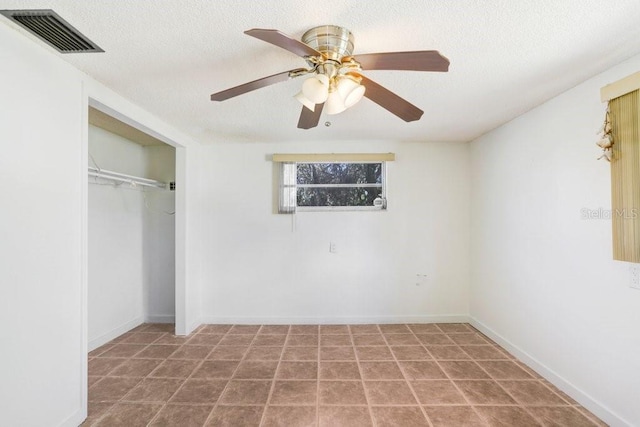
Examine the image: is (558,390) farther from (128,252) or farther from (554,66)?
(128,252)

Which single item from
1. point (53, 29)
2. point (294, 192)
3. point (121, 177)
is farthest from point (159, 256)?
point (53, 29)

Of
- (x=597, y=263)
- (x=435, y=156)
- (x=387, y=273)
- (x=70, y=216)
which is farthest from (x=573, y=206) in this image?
(x=70, y=216)

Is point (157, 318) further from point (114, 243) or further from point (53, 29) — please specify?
point (53, 29)

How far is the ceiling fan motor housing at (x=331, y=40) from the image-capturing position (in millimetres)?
1439

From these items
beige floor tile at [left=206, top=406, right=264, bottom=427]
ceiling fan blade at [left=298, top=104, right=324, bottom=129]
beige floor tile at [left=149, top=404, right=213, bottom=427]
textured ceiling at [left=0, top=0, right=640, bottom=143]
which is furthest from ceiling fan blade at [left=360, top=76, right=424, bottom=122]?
beige floor tile at [left=149, top=404, right=213, bottom=427]

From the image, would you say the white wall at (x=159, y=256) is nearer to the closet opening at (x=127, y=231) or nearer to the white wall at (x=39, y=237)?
the closet opening at (x=127, y=231)

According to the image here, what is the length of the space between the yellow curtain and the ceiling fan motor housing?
1687 mm

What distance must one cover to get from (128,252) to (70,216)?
1854mm

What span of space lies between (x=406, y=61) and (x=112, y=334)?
3849 millimetres

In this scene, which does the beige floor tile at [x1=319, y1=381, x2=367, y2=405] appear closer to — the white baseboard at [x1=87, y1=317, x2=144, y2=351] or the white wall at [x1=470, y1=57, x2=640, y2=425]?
the white wall at [x1=470, y1=57, x2=640, y2=425]

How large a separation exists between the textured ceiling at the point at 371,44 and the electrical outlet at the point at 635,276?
4.13ft

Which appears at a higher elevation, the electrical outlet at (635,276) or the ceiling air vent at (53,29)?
the ceiling air vent at (53,29)

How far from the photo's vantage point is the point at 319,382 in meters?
2.34

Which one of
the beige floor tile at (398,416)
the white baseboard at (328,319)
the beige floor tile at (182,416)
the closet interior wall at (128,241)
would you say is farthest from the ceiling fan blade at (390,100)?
the closet interior wall at (128,241)
